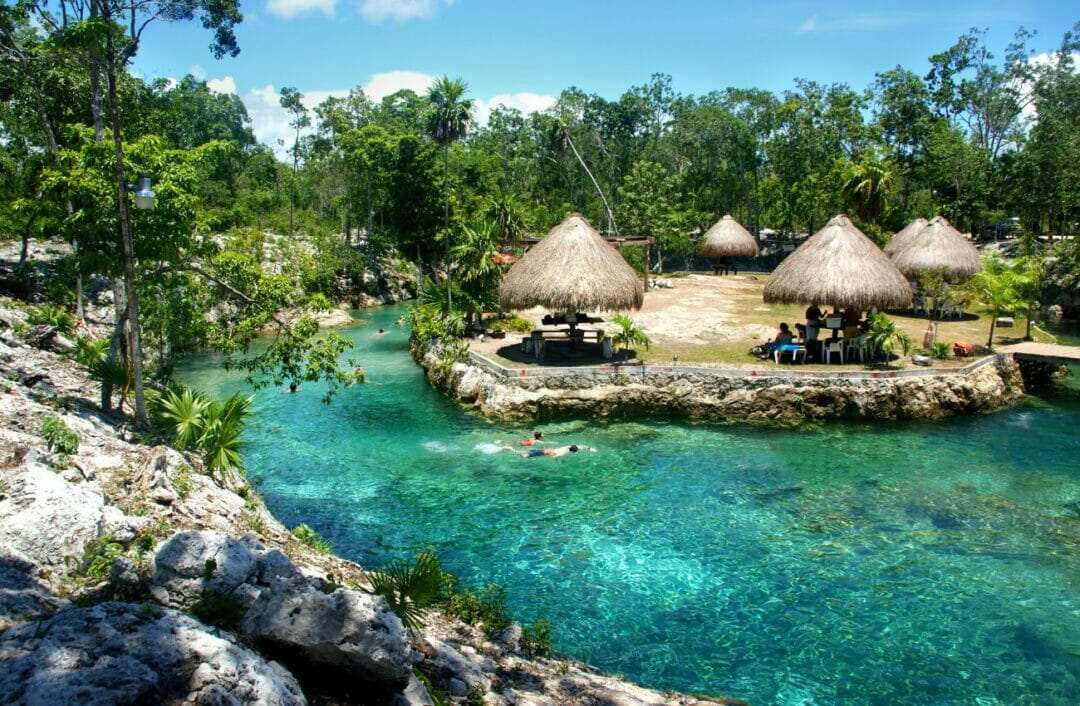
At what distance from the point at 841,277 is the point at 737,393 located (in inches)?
206

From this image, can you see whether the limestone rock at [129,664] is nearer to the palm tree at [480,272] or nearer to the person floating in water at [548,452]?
the person floating in water at [548,452]

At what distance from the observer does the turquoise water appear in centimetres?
963

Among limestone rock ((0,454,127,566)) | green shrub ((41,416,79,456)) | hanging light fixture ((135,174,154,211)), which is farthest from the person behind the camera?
hanging light fixture ((135,174,154,211))

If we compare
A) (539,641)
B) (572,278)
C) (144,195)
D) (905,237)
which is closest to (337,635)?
(539,641)

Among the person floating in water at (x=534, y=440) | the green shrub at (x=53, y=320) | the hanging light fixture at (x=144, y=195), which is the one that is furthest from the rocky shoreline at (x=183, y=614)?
the person floating in water at (x=534, y=440)

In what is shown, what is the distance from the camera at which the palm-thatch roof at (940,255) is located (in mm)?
30609

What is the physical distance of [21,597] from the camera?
5.96 m

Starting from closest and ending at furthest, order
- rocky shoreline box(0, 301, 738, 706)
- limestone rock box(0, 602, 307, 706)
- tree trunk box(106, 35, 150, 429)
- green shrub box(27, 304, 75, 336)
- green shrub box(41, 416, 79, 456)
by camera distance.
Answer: limestone rock box(0, 602, 307, 706)
rocky shoreline box(0, 301, 738, 706)
green shrub box(41, 416, 79, 456)
tree trunk box(106, 35, 150, 429)
green shrub box(27, 304, 75, 336)

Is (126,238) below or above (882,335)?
above

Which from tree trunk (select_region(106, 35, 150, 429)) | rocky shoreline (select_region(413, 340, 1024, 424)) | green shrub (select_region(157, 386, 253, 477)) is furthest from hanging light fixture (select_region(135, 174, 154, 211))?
rocky shoreline (select_region(413, 340, 1024, 424))

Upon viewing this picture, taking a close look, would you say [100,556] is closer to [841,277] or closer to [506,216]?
[841,277]

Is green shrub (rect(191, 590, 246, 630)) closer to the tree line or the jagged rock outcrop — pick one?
the jagged rock outcrop

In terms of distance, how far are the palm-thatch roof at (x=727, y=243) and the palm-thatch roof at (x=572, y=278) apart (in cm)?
2398

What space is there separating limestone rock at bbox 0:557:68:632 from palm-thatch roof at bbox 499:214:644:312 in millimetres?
16560
